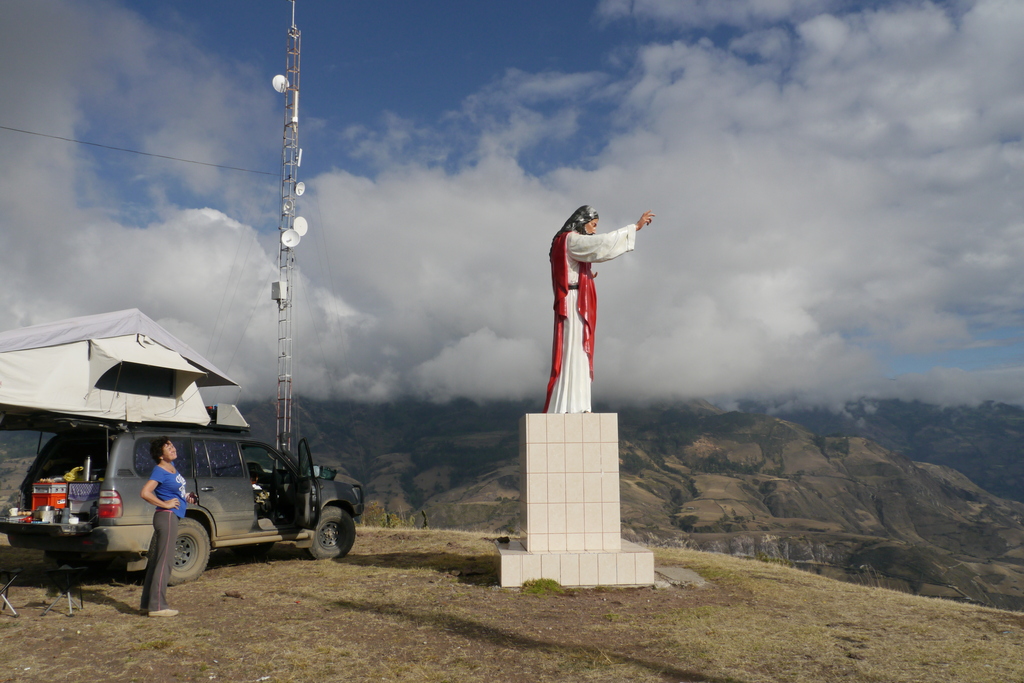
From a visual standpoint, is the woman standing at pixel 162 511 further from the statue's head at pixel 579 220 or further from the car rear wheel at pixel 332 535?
the statue's head at pixel 579 220

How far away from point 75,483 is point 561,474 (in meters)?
5.95

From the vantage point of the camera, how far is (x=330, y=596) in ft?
26.5

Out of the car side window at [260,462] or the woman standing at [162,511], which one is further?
the car side window at [260,462]

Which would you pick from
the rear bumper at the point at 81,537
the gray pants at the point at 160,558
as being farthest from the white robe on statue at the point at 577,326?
the rear bumper at the point at 81,537

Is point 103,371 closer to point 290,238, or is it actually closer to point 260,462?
point 260,462

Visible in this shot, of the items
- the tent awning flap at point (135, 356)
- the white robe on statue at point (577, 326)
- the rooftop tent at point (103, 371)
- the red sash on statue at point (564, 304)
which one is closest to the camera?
the rooftop tent at point (103, 371)

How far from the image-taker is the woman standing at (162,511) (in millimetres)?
6668

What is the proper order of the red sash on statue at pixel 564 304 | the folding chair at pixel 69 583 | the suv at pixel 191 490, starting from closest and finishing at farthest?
the folding chair at pixel 69 583 → the suv at pixel 191 490 → the red sash on statue at pixel 564 304

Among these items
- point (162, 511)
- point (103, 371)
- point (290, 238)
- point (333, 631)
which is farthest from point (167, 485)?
point (290, 238)

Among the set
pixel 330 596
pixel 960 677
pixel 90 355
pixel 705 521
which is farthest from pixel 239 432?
pixel 705 521

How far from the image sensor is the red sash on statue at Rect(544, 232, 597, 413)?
958 centimetres

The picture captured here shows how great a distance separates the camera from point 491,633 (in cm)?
636

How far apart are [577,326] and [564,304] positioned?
0.36 meters

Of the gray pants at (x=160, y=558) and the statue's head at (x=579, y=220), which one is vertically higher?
the statue's head at (x=579, y=220)
